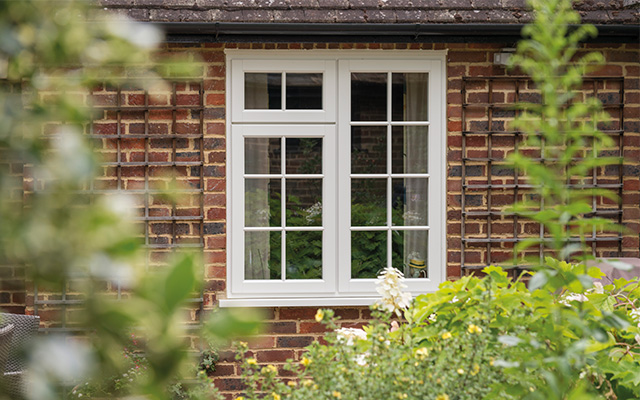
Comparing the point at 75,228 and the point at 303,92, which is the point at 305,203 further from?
the point at 75,228

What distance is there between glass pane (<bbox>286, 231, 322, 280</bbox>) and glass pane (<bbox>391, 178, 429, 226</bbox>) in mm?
534

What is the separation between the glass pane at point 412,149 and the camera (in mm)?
4516

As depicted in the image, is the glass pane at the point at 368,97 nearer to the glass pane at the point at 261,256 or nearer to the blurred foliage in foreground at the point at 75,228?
the glass pane at the point at 261,256

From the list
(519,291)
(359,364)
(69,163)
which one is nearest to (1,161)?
(69,163)

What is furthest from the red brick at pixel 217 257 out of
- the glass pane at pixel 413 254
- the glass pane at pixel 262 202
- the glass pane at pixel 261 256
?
the glass pane at pixel 413 254

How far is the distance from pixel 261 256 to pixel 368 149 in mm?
983

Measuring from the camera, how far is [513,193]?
4.54 meters

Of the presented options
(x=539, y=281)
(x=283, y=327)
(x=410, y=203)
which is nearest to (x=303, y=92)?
(x=410, y=203)

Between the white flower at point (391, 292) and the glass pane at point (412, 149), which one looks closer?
the white flower at point (391, 292)

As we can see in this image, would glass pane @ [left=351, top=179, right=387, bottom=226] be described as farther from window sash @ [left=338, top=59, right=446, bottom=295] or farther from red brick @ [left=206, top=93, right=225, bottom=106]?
red brick @ [left=206, top=93, right=225, bottom=106]

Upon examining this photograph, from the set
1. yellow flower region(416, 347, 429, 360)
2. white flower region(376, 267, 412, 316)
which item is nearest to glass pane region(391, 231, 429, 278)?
white flower region(376, 267, 412, 316)

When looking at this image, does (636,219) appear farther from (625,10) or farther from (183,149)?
(183,149)

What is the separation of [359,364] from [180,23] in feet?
9.52

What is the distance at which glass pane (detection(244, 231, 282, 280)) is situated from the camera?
4457 millimetres
